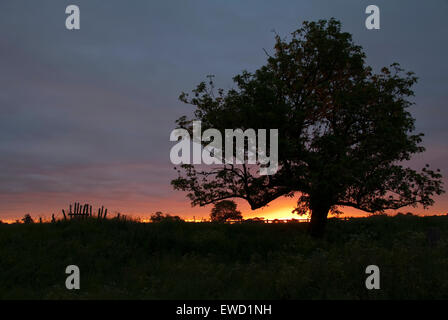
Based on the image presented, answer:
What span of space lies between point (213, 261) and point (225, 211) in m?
44.3

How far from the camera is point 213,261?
2006 cm

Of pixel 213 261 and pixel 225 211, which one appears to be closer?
pixel 213 261

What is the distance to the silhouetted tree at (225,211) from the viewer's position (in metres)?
64.0

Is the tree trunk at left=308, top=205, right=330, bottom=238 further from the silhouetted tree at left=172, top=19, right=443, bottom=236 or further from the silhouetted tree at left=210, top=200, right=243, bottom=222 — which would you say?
the silhouetted tree at left=210, top=200, right=243, bottom=222

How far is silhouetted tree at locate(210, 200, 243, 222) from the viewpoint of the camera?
63969 millimetres

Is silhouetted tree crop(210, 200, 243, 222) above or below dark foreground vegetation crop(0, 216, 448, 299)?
above

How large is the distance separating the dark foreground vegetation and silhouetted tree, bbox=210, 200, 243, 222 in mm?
32496

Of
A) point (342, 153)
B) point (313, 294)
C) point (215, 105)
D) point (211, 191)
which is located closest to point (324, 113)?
point (342, 153)

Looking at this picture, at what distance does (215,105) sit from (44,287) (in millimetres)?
14504

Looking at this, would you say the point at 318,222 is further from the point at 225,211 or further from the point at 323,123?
the point at 225,211

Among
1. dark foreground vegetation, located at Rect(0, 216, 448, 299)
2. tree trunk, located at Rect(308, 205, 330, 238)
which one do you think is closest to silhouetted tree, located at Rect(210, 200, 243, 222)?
dark foreground vegetation, located at Rect(0, 216, 448, 299)

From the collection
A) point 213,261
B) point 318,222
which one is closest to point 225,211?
point 318,222
